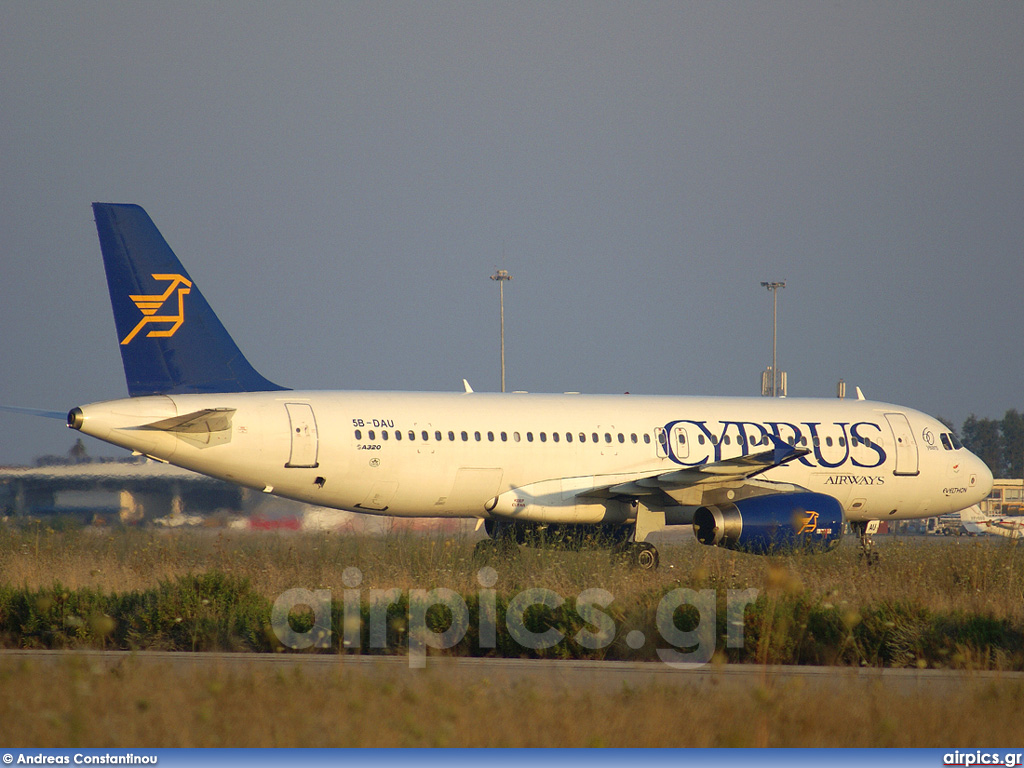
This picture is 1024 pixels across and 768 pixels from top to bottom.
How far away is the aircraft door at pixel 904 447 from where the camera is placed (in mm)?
23375

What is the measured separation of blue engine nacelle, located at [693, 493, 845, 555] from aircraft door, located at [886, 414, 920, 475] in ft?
14.2

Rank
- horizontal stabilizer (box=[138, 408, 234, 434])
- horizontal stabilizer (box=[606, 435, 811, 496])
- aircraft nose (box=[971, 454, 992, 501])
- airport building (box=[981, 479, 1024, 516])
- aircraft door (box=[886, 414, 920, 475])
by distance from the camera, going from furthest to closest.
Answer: airport building (box=[981, 479, 1024, 516]) < aircraft nose (box=[971, 454, 992, 501]) < aircraft door (box=[886, 414, 920, 475]) < horizontal stabilizer (box=[606, 435, 811, 496]) < horizontal stabilizer (box=[138, 408, 234, 434])

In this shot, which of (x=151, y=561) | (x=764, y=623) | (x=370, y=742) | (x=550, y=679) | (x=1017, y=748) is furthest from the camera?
(x=151, y=561)

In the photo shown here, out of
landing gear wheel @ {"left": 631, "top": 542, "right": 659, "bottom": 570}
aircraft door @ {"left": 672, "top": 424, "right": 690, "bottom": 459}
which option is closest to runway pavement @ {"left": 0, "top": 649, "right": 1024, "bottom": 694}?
landing gear wheel @ {"left": 631, "top": 542, "right": 659, "bottom": 570}

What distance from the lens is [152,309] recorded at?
18594mm

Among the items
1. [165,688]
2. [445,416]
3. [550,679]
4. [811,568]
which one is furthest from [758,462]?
[165,688]

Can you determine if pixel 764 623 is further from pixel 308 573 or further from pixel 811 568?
pixel 308 573

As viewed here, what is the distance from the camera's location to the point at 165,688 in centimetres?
678

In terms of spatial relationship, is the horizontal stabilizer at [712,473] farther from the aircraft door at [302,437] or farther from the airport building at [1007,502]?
the airport building at [1007,502]

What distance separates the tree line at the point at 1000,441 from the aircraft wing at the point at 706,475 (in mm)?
61405

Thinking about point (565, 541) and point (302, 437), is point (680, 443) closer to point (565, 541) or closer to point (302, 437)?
point (565, 541)

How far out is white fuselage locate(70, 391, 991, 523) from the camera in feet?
60.9

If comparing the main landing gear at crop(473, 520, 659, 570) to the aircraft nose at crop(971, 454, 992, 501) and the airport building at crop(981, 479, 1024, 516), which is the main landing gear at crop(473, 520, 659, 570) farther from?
the airport building at crop(981, 479, 1024, 516)

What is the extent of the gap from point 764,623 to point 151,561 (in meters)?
10.6
